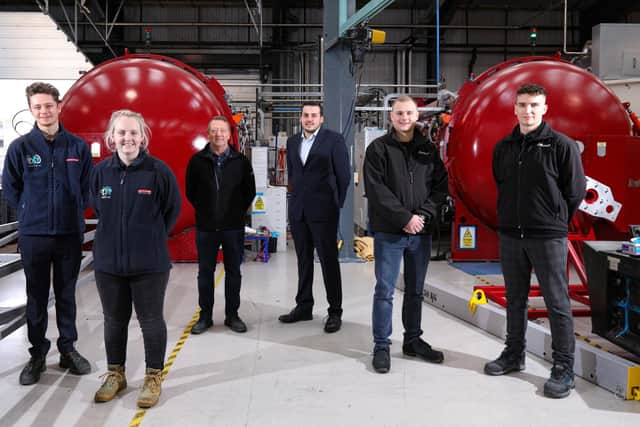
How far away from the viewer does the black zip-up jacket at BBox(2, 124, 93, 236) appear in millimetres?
3236

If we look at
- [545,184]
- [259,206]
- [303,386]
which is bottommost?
[303,386]

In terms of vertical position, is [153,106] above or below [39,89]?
above

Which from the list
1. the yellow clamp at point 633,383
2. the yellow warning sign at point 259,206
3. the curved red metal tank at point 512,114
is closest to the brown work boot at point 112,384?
the yellow clamp at point 633,383

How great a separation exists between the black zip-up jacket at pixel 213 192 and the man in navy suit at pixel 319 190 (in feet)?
1.56

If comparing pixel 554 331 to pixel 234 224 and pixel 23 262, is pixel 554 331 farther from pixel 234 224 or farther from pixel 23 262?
pixel 23 262

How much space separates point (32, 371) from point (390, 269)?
2.17 meters

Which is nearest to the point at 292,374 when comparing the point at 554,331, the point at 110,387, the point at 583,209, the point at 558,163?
the point at 110,387

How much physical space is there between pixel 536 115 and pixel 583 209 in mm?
1286

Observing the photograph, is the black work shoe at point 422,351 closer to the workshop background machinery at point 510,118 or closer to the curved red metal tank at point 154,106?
the workshop background machinery at point 510,118

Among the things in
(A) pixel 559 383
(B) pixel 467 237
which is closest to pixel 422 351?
(A) pixel 559 383

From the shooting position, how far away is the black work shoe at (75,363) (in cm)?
341

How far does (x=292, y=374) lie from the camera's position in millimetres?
3443

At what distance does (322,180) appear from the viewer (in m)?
4.35

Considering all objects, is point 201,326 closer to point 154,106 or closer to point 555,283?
point 154,106
